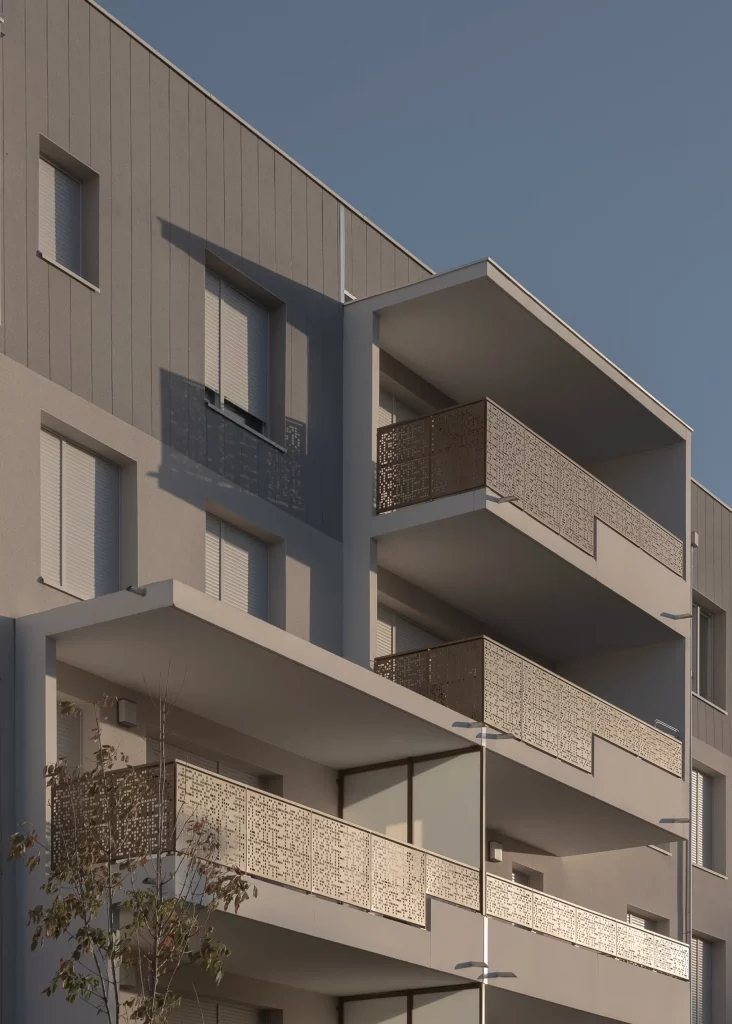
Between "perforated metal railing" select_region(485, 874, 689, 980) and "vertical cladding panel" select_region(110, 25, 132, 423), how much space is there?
817 cm

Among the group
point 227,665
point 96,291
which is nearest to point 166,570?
point 227,665

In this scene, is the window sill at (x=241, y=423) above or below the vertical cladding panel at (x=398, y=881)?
above

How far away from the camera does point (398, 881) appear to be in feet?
73.9

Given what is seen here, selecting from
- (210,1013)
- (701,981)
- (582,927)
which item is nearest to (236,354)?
(210,1013)

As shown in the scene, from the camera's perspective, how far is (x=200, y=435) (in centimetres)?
2406

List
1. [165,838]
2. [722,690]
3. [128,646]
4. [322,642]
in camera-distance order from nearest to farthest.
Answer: [165,838]
[128,646]
[322,642]
[722,690]

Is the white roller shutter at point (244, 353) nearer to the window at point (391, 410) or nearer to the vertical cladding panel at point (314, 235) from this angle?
the vertical cladding panel at point (314, 235)

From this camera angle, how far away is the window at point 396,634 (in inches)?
1094

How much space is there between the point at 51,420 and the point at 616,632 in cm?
1260

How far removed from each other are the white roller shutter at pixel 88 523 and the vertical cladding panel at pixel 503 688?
5905mm

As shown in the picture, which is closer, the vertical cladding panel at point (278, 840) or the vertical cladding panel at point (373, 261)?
the vertical cladding panel at point (278, 840)

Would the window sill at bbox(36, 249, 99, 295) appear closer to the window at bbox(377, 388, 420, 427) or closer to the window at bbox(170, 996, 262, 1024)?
the window at bbox(377, 388, 420, 427)

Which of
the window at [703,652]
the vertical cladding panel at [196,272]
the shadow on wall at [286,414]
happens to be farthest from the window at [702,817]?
the vertical cladding panel at [196,272]

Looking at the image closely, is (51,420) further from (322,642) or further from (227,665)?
(322,642)
